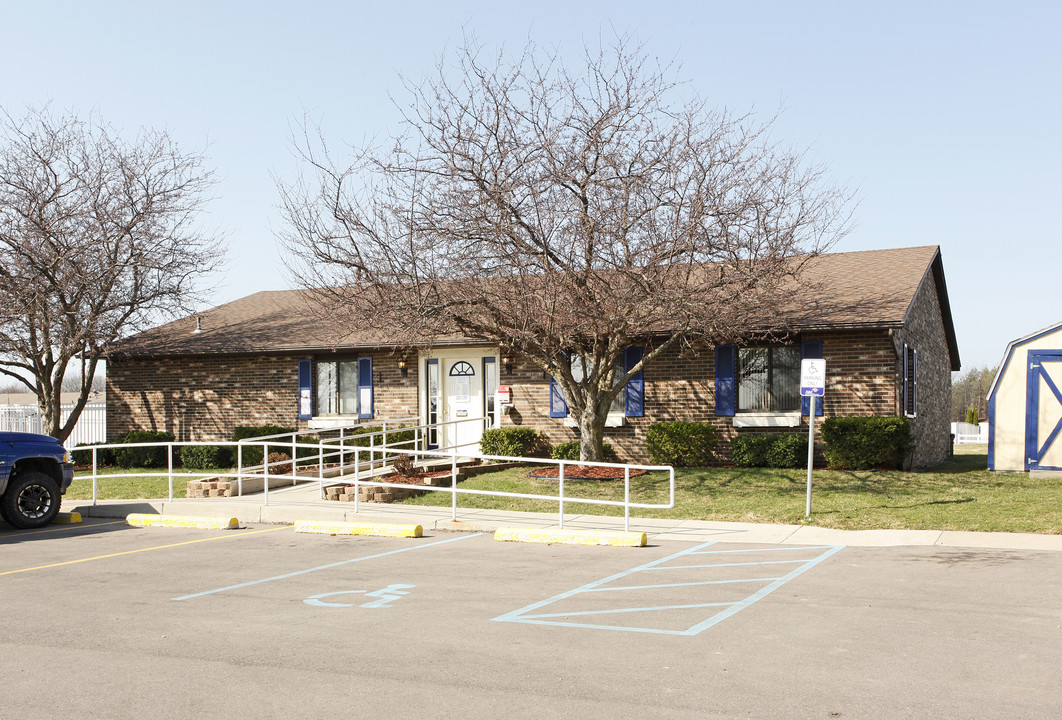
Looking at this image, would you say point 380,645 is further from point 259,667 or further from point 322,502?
point 322,502

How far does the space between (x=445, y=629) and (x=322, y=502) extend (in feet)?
29.2

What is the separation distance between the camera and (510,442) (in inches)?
790

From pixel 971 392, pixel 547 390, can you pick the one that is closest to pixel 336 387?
A: pixel 547 390

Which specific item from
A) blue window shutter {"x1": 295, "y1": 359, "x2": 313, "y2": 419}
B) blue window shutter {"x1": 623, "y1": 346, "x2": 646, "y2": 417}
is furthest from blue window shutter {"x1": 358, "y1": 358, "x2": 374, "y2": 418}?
blue window shutter {"x1": 623, "y1": 346, "x2": 646, "y2": 417}

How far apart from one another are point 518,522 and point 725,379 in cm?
773

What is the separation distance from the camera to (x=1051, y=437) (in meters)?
17.2

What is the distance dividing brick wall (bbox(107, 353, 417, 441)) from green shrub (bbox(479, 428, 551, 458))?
9.18 feet

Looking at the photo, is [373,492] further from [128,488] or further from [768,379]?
[768,379]

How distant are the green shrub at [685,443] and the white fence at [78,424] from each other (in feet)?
59.4

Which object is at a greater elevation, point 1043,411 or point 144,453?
point 1043,411

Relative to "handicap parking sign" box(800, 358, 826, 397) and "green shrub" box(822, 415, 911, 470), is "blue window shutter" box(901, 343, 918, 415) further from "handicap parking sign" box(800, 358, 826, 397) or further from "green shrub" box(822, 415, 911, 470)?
"handicap parking sign" box(800, 358, 826, 397)

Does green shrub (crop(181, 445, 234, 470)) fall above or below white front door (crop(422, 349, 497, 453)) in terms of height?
below

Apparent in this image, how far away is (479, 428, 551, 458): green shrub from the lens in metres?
20.1

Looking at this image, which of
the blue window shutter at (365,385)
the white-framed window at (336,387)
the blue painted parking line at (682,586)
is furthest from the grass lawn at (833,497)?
the white-framed window at (336,387)
